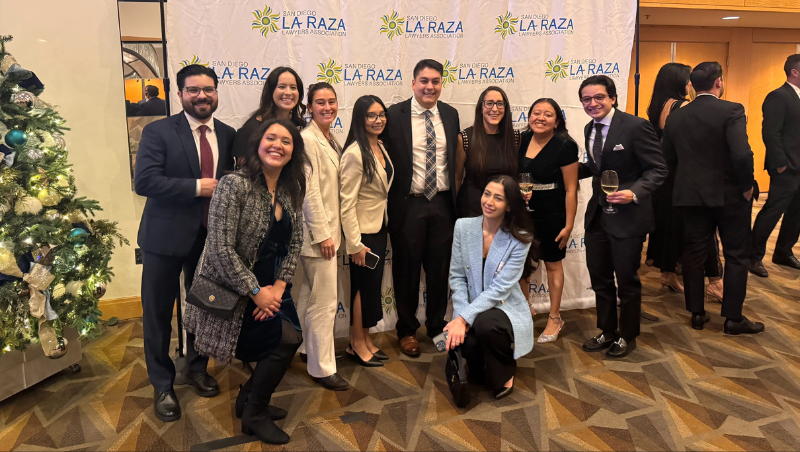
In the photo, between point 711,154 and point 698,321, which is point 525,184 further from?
point 698,321

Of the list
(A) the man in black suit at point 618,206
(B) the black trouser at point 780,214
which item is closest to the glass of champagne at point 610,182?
(A) the man in black suit at point 618,206

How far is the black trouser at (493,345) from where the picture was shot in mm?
2707

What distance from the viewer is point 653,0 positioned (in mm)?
6402

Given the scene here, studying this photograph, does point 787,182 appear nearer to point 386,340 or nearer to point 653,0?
point 653,0

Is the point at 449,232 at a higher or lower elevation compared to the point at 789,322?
higher

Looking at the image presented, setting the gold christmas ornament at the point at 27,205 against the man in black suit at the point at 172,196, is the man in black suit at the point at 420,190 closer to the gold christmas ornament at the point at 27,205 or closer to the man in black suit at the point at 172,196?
the man in black suit at the point at 172,196

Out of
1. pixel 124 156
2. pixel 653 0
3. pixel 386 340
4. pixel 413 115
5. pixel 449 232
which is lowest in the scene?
pixel 386 340

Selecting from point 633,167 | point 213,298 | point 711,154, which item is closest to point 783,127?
point 711,154

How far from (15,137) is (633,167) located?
3222 millimetres

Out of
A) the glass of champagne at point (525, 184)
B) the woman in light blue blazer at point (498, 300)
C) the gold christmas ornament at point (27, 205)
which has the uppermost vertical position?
the glass of champagne at point (525, 184)

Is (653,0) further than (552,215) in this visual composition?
Yes

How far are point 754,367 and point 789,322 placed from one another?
0.94m

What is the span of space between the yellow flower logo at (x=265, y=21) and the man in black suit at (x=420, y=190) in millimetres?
904

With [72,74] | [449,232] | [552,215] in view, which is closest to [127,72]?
[72,74]
